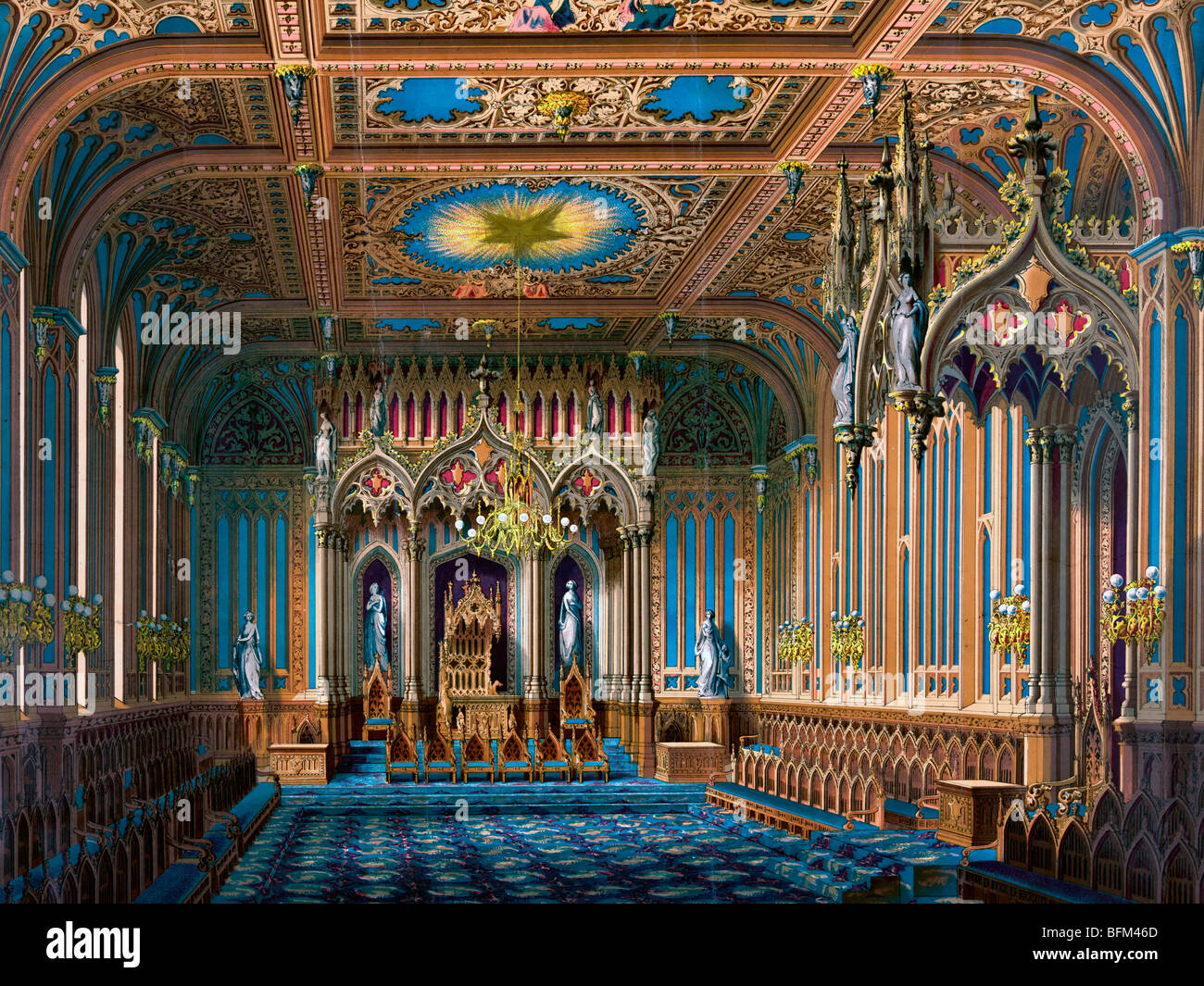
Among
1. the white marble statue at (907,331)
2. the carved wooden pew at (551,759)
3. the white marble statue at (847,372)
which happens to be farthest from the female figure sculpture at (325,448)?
the white marble statue at (907,331)

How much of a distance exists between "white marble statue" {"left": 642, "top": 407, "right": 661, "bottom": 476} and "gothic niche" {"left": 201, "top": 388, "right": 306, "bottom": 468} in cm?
630

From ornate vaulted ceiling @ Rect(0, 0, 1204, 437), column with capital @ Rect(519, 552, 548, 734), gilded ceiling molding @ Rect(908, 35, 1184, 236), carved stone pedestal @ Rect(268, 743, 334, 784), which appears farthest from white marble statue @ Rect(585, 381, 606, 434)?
gilded ceiling molding @ Rect(908, 35, 1184, 236)

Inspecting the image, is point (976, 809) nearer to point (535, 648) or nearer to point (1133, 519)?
point (1133, 519)

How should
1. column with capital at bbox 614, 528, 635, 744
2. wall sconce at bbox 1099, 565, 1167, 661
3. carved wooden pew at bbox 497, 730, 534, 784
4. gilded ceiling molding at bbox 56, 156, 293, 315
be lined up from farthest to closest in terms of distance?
column with capital at bbox 614, 528, 635, 744 < carved wooden pew at bbox 497, 730, 534, 784 < gilded ceiling molding at bbox 56, 156, 293, 315 < wall sconce at bbox 1099, 565, 1167, 661

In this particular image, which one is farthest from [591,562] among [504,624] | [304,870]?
[304,870]

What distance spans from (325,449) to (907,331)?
15.7 m

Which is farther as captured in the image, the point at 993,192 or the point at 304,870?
the point at 993,192

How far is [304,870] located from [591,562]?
13166mm

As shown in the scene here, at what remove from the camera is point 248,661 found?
25.5 meters

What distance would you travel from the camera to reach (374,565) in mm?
27172

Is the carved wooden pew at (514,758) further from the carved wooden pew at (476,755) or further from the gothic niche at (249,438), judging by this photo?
the gothic niche at (249,438)

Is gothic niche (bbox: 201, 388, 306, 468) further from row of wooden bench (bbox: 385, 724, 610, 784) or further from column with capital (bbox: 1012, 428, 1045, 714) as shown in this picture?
column with capital (bbox: 1012, 428, 1045, 714)

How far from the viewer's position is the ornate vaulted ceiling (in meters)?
12.5
